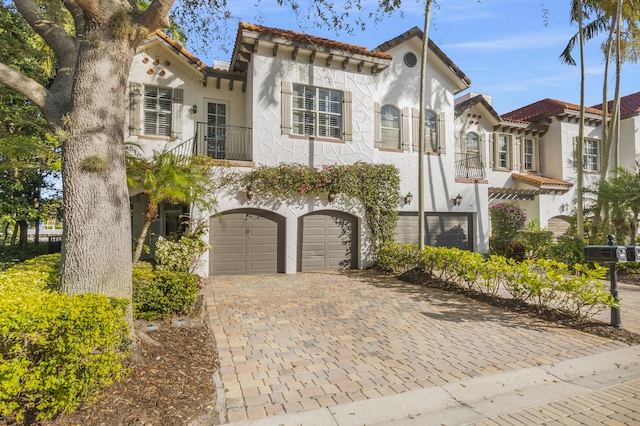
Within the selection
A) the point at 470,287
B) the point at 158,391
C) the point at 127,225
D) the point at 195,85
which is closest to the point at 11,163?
the point at 195,85

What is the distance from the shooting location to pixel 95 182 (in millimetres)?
4180

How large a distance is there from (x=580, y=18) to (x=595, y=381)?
1389 cm

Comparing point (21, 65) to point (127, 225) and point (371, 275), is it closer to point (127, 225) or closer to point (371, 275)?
point (127, 225)

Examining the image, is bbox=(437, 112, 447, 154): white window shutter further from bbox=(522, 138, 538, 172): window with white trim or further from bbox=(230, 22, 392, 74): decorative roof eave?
bbox=(522, 138, 538, 172): window with white trim

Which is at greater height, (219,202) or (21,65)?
(21,65)

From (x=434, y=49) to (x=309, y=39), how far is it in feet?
20.9

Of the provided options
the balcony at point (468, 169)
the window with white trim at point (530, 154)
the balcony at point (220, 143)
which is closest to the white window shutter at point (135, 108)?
the balcony at point (220, 143)

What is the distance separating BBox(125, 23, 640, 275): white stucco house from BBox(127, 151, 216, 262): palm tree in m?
1.02

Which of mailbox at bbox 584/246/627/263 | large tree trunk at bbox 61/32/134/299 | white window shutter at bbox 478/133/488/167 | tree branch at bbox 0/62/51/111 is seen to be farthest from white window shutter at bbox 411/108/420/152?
tree branch at bbox 0/62/51/111

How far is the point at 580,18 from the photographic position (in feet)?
41.1

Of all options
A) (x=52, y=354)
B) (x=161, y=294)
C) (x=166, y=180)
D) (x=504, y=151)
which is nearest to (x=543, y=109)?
(x=504, y=151)

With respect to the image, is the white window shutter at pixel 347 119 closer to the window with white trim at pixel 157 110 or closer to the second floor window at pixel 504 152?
the window with white trim at pixel 157 110

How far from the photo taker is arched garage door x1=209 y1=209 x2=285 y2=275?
35.9ft

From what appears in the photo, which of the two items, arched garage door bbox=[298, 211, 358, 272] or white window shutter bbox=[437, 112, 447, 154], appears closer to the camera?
arched garage door bbox=[298, 211, 358, 272]
